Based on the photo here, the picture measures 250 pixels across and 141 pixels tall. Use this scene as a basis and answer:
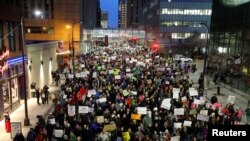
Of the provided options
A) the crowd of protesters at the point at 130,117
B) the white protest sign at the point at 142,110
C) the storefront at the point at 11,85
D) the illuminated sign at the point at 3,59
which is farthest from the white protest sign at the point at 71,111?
the storefront at the point at 11,85

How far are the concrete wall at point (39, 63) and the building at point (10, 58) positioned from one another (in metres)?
2.99

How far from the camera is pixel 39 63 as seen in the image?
1355 inches

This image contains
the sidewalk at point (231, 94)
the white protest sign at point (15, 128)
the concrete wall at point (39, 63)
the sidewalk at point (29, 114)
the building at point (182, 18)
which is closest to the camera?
the white protest sign at point (15, 128)

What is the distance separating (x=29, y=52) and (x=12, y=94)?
631 centimetres

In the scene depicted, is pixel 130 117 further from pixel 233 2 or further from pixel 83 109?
pixel 233 2

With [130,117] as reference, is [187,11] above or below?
above

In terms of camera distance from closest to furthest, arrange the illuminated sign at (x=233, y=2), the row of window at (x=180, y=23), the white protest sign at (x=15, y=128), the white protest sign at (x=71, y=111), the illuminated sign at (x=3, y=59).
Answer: the white protest sign at (x=15, y=128) < the white protest sign at (x=71, y=111) < the illuminated sign at (x=3, y=59) < the illuminated sign at (x=233, y=2) < the row of window at (x=180, y=23)

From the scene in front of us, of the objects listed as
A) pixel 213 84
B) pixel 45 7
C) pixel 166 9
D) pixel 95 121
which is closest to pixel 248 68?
pixel 213 84

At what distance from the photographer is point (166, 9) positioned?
107375mm

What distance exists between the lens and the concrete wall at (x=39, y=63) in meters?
31.4

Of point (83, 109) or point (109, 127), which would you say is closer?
point (109, 127)

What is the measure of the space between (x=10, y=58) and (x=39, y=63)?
9.18 m

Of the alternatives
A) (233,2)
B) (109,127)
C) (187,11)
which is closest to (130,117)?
(109,127)

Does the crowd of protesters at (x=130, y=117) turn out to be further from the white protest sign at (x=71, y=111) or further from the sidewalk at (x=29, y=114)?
the sidewalk at (x=29, y=114)
